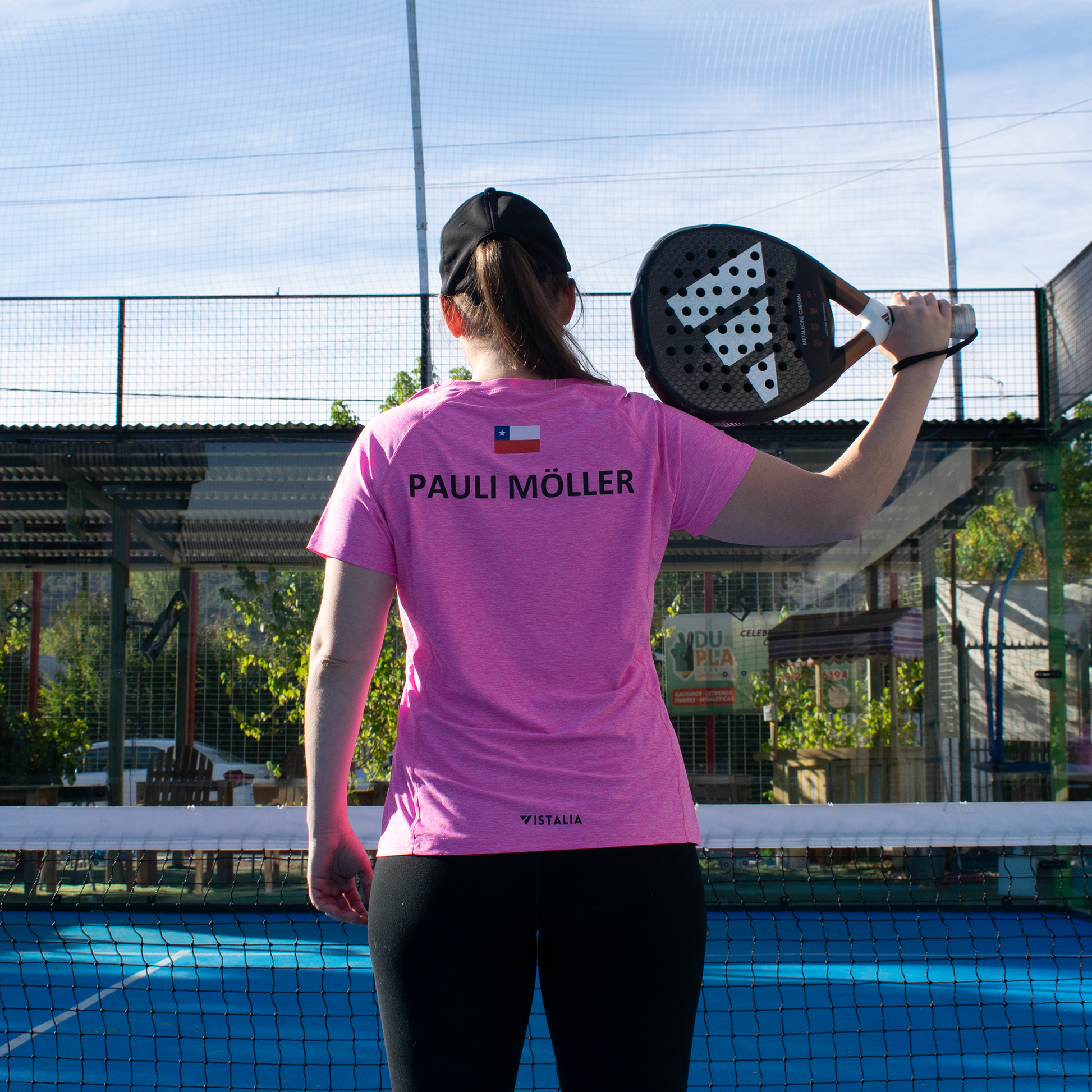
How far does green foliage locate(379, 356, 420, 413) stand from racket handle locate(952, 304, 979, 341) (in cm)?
649

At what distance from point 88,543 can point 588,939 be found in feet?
25.7

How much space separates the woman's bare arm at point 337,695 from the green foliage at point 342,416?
683 centimetres

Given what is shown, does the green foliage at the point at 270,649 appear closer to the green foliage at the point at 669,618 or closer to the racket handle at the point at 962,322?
the green foliage at the point at 669,618

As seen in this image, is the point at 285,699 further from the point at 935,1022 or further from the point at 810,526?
the point at 810,526

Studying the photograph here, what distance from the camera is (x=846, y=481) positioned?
1.31m

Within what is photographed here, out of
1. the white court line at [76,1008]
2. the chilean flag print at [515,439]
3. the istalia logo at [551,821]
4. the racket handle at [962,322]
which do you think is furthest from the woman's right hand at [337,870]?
the white court line at [76,1008]

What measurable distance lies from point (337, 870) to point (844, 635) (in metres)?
7.27

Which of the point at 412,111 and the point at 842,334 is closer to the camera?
the point at 842,334

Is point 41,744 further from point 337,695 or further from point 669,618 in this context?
point 337,695

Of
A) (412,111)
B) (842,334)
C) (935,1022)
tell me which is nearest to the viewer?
(842,334)

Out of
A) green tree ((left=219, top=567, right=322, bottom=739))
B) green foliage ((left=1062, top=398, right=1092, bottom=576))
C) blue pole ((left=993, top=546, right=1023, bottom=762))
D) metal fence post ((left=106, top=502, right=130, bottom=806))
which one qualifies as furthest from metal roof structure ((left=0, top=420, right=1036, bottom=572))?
blue pole ((left=993, top=546, right=1023, bottom=762))

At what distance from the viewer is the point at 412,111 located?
34.4 ft

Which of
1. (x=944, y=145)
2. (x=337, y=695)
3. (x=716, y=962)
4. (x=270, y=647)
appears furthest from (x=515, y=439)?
(x=944, y=145)

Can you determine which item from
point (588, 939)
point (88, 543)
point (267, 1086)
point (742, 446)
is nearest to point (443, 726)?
point (588, 939)
